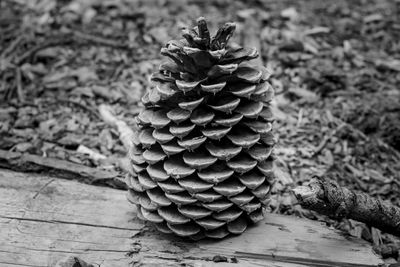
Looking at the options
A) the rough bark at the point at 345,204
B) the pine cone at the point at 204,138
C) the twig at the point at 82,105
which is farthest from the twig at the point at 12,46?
the rough bark at the point at 345,204

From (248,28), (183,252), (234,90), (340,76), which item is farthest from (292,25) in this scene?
(183,252)

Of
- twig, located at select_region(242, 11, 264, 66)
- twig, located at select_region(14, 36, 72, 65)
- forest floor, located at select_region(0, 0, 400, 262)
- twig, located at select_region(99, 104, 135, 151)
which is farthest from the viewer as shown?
twig, located at select_region(242, 11, 264, 66)

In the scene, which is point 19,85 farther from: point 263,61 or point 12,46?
point 263,61

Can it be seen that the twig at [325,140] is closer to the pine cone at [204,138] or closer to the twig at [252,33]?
the twig at [252,33]

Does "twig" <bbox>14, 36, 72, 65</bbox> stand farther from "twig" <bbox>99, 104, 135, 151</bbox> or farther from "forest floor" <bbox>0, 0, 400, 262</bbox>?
"twig" <bbox>99, 104, 135, 151</bbox>

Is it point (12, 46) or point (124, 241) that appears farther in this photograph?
point (12, 46)

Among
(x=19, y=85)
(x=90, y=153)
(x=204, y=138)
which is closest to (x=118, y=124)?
(x=90, y=153)

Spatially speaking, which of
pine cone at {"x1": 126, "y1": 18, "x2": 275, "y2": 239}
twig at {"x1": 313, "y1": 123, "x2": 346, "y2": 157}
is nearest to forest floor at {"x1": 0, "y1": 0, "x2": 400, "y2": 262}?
twig at {"x1": 313, "y1": 123, "x2": 346, "y2": 157}
